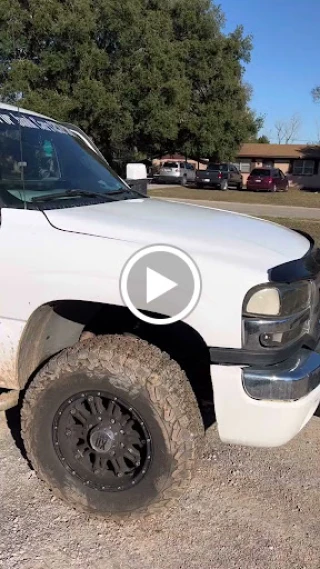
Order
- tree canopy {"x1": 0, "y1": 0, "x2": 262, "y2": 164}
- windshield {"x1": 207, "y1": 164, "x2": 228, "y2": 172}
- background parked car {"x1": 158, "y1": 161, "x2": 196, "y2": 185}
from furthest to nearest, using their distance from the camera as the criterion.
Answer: background parked car {"x1": 158, "y1": 161, "x2": 196, "y2": 185}
windshield {"x1": 207, "y1": 164, "x2": 228, "y2": 172}
tree canopy {"x1": 0, "y1": 0, "x2": 262, "y2": 164}

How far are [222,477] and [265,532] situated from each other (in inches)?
21.0

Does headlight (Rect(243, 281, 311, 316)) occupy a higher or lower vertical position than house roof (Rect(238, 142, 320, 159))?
higher

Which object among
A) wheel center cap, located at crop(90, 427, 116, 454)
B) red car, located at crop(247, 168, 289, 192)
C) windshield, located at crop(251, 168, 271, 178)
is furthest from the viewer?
windshield, located at crop(251, 168, 271, 178)

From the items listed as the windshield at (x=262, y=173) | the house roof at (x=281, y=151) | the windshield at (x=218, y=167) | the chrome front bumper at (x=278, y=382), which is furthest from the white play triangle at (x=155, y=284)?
the house roof at (x=281, y=151)

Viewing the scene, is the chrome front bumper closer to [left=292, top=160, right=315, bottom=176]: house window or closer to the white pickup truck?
the white pickup truck

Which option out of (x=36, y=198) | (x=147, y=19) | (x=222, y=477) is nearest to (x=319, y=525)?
(x=222, y=477)

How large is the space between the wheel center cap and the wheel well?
1.65ft

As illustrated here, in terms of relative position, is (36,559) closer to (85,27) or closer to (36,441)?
(36,441)

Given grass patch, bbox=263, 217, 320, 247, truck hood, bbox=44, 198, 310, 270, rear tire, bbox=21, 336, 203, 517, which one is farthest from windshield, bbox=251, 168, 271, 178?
rear tire, bbox=21, 336, 203, 517

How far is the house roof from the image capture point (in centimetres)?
5131

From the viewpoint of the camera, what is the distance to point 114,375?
103 inches

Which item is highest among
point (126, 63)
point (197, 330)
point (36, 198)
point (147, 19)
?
point (147, 19)

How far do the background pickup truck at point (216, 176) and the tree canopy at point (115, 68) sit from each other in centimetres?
198

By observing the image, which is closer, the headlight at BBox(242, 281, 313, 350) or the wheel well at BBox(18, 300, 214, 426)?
the headlight at BBox(242, 281, 313, 350)
